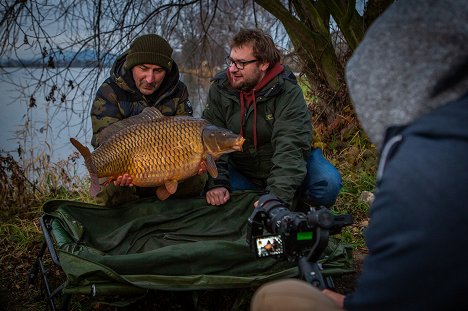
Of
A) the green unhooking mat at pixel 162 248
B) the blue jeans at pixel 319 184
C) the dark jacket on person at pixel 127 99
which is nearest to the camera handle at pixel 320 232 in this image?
the green unhooking mat at pixel 162 248

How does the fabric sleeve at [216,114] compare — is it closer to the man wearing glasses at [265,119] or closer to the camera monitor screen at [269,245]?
the man wearing glasses at [265,119]

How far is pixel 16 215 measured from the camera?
3.38m

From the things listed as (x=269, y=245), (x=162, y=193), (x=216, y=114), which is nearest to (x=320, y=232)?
(x=269, y=245)

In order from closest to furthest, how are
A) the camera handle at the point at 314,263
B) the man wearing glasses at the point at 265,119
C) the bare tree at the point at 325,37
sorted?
the camera handle at the point at 314,263 < the man wearing glasses at the point at 265,119 < the bare tree at the point at 325,37

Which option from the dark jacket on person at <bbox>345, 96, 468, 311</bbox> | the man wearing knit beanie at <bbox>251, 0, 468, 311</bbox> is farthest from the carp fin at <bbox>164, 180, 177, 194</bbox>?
the dark jacket on person at <bbox>345, 96, 468, 311</bbox>

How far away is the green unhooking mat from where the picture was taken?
5.95ft

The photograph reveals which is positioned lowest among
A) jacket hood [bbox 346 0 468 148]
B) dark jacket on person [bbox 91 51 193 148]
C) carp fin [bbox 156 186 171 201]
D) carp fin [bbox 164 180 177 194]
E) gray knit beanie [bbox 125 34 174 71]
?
carp fin [bbox 156 186 171 201]

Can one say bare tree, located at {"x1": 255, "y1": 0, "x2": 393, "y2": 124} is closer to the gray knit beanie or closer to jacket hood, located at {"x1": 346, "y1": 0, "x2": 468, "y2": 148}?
the gray knit beanie

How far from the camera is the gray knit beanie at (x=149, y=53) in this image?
261cm

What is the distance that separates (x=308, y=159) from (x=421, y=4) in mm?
1861

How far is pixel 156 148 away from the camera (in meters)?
2.23

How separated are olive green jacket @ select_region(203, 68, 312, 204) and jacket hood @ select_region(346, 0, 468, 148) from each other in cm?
149

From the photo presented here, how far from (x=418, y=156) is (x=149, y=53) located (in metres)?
2.03

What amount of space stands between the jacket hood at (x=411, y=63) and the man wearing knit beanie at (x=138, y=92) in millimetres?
1814
